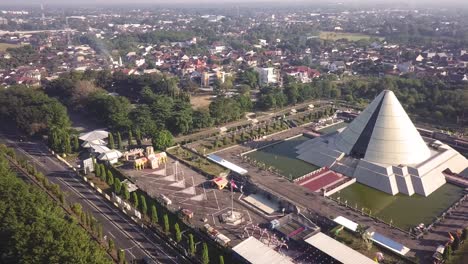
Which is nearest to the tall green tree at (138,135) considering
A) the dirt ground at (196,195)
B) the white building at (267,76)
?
the dirt ground at (196,195)

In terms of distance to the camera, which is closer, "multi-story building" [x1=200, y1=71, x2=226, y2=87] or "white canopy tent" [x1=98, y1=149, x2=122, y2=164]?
"white canopy tent" [x1=98, y1=149, x2=122, y2=164]

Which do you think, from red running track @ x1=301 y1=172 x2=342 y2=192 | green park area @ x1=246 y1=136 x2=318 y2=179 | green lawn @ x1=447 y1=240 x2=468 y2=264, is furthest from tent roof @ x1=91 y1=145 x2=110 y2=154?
green lawn @ x1=447 y1=240 x2=468 y2=264

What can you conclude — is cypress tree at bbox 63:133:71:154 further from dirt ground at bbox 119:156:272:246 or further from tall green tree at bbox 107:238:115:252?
tall green tree at bbox 107:238:115:252

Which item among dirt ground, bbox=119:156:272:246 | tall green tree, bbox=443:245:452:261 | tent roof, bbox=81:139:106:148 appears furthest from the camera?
tent roof, bbox=81:139:106:148

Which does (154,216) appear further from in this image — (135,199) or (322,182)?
(322,182)

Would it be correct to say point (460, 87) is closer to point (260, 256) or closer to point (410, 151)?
point (410, 151)

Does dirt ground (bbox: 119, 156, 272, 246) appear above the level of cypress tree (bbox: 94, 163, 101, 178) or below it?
below

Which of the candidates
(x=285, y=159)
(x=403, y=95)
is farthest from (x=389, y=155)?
(x=403, y=95)
